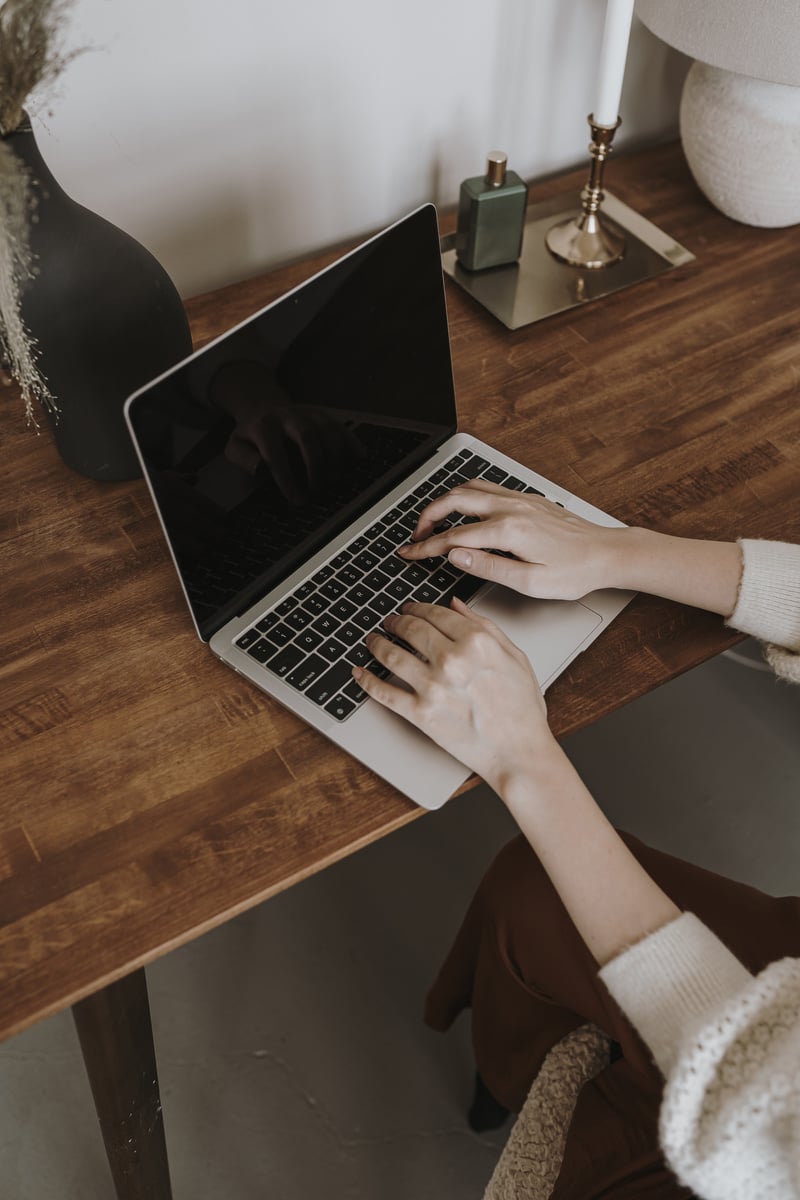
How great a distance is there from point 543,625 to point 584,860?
0.66 ft

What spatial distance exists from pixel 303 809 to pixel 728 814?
94 centimetres

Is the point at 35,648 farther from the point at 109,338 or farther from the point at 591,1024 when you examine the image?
the point at 591,1024

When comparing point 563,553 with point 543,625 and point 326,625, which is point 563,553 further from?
point 326,625

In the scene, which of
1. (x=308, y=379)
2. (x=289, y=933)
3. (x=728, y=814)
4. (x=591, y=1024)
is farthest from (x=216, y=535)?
(x=728, y=814)

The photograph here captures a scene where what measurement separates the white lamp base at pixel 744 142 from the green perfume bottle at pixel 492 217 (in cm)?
22

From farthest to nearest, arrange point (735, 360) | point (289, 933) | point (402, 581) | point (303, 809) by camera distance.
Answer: point (289, 933), point (735, 360), point (402, 581), point (303, 809)

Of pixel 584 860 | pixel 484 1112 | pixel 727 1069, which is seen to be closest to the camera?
pixel 727 1069

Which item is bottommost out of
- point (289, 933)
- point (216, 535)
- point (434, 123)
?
point (289, 933)

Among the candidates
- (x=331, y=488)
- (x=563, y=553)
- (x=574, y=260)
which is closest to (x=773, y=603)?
(x=563, y=553)

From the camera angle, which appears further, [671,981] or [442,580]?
[442,580]

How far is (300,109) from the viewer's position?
1.06 m

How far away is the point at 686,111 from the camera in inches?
45.6

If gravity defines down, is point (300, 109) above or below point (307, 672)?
above

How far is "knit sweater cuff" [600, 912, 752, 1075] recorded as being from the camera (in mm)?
663
